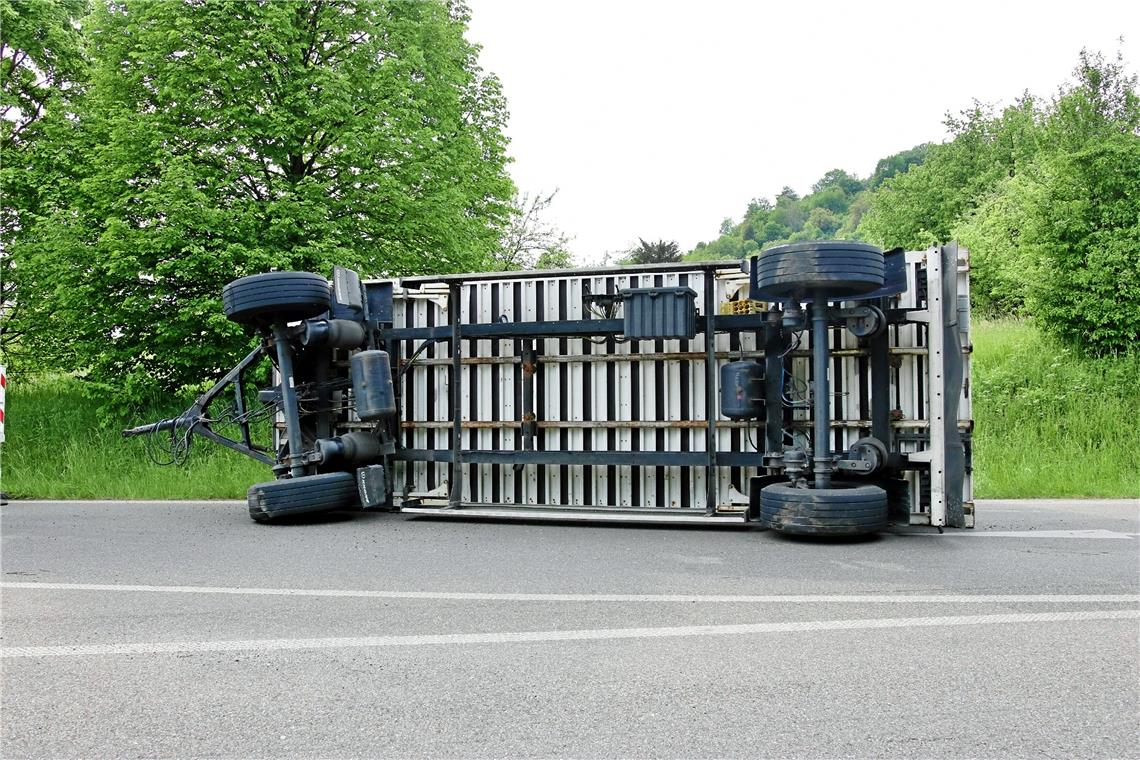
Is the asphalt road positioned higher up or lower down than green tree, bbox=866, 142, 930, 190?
lower down

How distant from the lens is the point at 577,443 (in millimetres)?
8914

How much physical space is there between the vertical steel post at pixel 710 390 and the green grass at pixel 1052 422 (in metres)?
4.45

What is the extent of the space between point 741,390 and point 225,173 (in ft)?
39.3

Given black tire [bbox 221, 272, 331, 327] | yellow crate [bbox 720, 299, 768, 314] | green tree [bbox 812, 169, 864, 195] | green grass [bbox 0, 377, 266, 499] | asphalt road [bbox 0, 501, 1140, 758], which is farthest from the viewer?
green tree [bbox 812, 169, 864, 195]

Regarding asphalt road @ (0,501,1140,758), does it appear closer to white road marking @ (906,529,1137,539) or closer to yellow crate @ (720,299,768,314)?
white road marking @ (906,529,1137,539)

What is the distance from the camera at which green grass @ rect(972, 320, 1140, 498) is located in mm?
11219

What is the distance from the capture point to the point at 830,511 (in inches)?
279

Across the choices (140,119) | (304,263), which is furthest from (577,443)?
(140,119)

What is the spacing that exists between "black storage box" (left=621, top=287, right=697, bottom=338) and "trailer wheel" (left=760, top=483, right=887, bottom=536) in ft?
6.14

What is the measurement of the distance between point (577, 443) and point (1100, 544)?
4795 millimetres

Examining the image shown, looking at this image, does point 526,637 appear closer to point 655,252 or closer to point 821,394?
point 821,394

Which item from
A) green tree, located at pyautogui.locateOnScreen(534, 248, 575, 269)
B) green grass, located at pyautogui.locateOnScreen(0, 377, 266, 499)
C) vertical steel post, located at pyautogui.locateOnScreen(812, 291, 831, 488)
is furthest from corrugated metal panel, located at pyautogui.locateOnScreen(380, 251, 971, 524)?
green tree, located at pyautogui.locateOnScreen(534, 248, 575, 269)

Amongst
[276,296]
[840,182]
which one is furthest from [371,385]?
[840,182]

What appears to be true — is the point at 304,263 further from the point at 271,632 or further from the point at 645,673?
the point at 645,673
